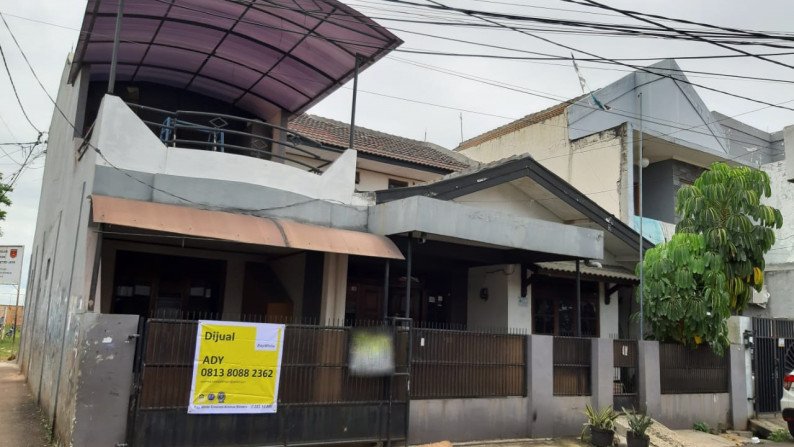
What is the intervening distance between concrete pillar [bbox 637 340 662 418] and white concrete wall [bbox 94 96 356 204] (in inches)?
258

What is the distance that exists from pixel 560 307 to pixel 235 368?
9780 mm

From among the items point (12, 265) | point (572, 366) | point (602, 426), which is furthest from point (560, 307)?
point (12, 265)

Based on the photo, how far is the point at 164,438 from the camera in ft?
23.6

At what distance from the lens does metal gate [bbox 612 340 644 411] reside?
11.5 metres

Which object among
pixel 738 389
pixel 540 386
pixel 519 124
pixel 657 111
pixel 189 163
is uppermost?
pixel 519 124

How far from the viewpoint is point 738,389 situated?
13.0 metres

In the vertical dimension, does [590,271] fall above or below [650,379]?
above

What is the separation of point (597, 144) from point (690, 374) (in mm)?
7751

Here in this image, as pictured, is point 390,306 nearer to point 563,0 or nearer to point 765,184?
point 563,0

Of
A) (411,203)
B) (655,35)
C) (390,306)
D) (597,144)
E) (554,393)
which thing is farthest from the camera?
(597,144)

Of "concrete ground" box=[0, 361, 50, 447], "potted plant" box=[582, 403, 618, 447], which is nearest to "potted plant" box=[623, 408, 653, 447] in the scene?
"potted plant" box=[582, 403, 618, 447]

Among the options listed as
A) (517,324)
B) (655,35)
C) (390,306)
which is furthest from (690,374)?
(655,35)

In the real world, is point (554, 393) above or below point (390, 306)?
below

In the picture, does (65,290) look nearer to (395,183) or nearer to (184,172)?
(184,172)
